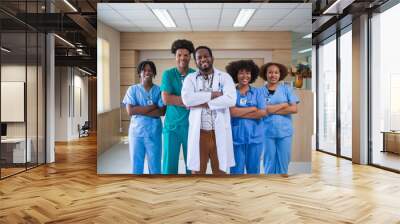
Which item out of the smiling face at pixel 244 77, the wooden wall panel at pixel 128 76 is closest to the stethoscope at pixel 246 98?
the smiling face at pixel 244 77

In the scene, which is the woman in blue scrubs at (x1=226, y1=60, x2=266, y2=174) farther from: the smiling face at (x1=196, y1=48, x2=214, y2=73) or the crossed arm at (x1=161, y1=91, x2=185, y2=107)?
the crossed arm at (x1=161, y1=91, x2=185, y2=107)

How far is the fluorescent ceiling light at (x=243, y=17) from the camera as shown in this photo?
6246 mm

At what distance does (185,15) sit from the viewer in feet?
20.6

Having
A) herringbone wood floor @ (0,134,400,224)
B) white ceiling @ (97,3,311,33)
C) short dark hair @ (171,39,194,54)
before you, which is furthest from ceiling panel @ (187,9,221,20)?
herringbone wood floor @ (0,134,400,224)

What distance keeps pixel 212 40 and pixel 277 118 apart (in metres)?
1.59

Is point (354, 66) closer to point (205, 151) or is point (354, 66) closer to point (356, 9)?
point (356, 9)

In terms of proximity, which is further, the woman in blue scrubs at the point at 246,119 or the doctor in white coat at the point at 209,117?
the woman in blue scrubs at the point at 246,119

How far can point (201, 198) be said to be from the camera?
4.98m

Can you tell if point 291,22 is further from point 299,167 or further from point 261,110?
point 299,167

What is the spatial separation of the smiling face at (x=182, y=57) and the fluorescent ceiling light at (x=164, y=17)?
432 millimetres

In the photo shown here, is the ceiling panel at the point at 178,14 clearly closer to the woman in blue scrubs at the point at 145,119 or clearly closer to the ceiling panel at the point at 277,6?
the woman in blue scrubs at the point at 145,119

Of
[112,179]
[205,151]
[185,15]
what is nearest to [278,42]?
[185,15]

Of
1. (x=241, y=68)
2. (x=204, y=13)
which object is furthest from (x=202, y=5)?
(x=241, y=68)

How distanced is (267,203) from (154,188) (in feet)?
5.58
